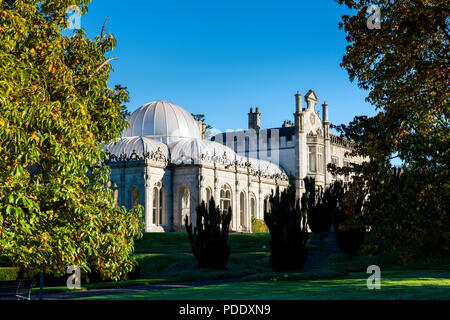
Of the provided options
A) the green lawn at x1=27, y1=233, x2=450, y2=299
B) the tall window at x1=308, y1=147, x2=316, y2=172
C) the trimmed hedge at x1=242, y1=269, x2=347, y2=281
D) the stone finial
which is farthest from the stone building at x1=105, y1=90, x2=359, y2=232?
the trimmed hedge at x1=242, y1=269, x2=347, y2=281

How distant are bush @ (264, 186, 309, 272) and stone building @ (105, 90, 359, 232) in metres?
6.18

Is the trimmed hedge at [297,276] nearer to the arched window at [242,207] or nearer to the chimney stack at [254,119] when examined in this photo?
the arched window at [242,207]

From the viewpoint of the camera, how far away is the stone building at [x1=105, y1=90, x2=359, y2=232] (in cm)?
3825

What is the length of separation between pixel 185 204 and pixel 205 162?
11.7ft

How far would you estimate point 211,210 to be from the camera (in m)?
26.0

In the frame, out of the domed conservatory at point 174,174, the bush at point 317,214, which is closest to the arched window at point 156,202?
the domed conservatory at point 174,174

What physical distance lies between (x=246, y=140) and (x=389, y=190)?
47.5 metres

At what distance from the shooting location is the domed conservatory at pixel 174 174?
3800cm

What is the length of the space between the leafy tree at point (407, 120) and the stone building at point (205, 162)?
17494 millimetres

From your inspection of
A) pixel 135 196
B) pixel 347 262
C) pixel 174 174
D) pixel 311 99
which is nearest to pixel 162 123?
pixel 174 174

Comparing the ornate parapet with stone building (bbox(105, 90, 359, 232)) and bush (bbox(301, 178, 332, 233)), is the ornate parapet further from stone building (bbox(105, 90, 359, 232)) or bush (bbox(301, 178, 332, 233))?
bush (bbox(301, 178, 332, 233))

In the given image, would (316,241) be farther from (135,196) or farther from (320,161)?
(320,161)

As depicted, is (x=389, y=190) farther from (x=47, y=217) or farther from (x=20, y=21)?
(x=20, y=21)
